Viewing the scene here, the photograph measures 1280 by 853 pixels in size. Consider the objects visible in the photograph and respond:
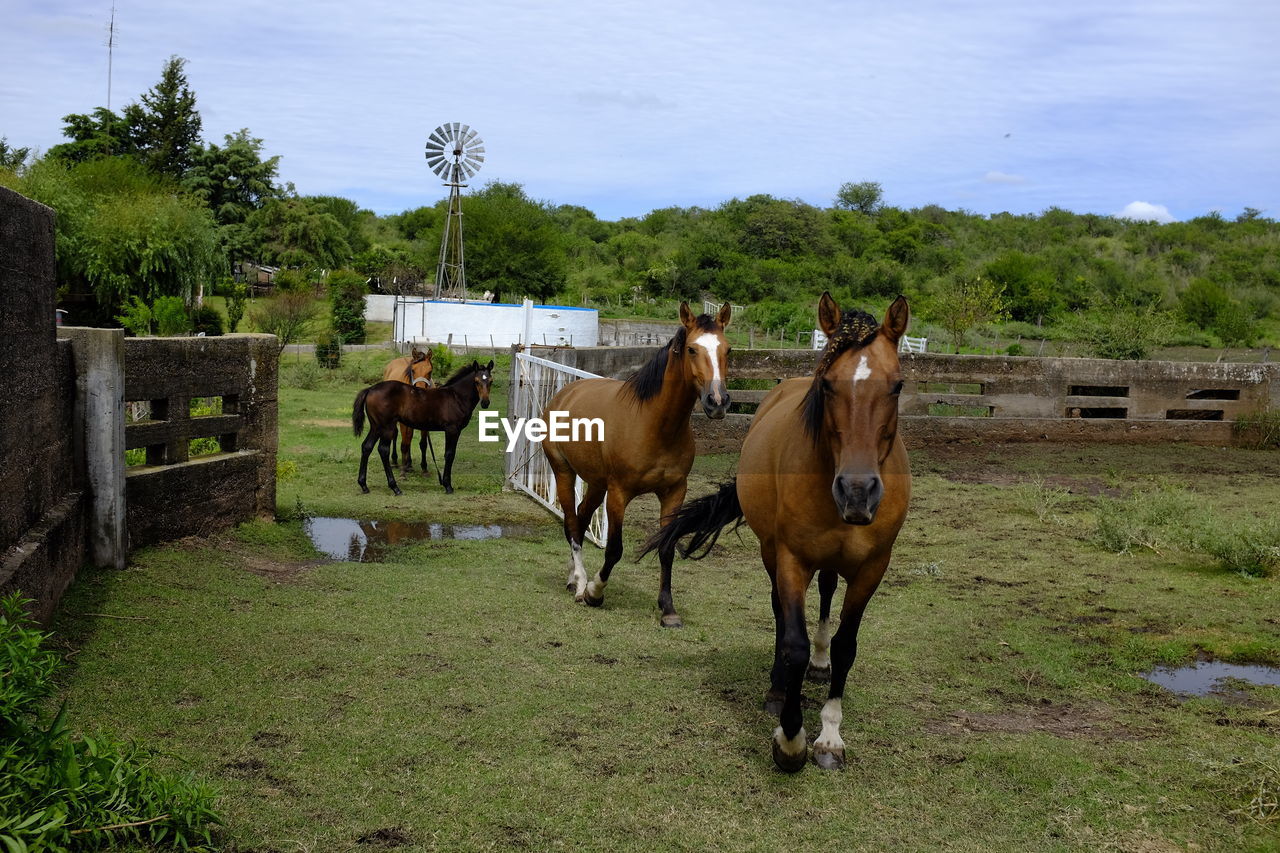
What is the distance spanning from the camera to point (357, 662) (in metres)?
4.61

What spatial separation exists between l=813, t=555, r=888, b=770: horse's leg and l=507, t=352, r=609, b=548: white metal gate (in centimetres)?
470

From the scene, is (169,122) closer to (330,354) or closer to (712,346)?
(330,354)

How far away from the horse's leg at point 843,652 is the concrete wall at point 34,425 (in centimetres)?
329

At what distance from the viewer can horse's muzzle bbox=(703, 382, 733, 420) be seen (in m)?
5.48

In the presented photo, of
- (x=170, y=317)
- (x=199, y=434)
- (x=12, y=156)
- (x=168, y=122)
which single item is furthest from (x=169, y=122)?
(x=199, y=434)

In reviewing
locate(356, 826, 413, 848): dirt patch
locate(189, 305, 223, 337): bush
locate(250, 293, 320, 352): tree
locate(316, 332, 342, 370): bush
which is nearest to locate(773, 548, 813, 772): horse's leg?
locate(356, 826, 413, 848): dirt patch

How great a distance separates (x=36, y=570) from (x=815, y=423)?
3.50m

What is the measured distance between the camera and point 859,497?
3.22m

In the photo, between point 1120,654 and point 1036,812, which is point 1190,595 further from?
point 1036,812

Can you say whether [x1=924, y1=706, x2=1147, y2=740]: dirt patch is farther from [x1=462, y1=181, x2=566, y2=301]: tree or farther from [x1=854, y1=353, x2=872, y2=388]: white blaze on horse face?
[x1=462, y1=181, x2=566, y2=301]: tree

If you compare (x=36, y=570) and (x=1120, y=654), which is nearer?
(x=36, y=570)

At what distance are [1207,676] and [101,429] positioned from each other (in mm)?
6257

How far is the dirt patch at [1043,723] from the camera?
4.14 m

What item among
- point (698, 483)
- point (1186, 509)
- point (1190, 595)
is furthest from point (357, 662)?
point (1186, 509)
